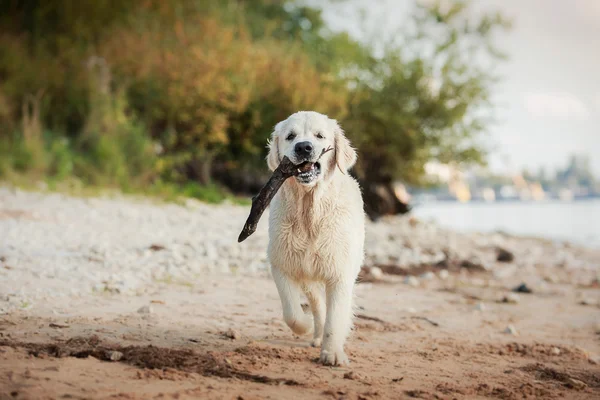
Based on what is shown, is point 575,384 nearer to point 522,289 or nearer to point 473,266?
point 522,289

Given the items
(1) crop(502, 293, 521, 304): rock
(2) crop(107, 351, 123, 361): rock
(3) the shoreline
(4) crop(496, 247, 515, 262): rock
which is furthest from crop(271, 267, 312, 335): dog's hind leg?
(4) crop(496, 247, 515, 262): rock

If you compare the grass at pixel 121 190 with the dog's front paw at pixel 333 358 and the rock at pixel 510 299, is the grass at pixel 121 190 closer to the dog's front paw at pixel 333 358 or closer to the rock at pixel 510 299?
the rock at pixel 510 299

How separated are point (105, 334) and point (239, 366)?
1.13 meters

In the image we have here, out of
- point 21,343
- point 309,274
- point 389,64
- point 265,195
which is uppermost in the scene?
point 389,64

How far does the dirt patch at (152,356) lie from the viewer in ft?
13.6

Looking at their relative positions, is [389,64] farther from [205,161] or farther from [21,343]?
[21,343]

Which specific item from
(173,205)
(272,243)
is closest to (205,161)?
(173,205)

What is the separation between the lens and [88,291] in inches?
246

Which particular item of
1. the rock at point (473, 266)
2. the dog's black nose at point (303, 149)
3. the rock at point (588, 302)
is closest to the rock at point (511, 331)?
the rock at point (588, 302)

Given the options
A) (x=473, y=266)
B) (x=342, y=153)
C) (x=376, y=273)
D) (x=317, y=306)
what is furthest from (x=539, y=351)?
(x=473, y=266)

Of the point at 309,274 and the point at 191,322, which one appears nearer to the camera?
the point at 309,274

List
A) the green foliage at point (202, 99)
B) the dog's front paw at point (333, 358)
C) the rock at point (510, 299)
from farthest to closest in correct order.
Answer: the green foliage at point (202, 99) < the rock at point (510, 299) < the dog's front paw at point (333, 358)

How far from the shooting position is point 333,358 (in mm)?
4605

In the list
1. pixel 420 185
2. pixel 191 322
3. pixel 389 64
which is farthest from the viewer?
pixel 420 185
